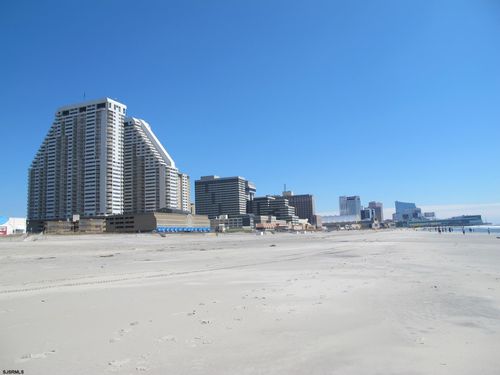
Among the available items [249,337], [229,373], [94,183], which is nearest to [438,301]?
[249,337]

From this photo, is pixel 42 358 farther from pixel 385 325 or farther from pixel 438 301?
pixel 438 301

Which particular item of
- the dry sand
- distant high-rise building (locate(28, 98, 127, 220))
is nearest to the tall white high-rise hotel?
distant high-rise building (locate(28, 98, 127, 220))

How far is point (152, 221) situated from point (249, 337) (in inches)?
6253

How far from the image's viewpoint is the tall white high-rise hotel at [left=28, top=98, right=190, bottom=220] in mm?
180250

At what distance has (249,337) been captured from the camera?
7.71 m

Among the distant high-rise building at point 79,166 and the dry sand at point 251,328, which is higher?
the distant high-rise building at point 79,166

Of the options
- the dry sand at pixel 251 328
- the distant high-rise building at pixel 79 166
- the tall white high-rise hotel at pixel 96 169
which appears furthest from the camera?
the tall white high-rise hotel at pixel 96 169

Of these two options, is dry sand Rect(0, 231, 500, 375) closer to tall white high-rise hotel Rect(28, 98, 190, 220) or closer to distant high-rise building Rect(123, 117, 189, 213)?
tall white high-rise hotel Rect(28, 98, 190, 220)

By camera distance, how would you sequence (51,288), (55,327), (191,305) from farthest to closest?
(51,288) → (191,305) → (55,327)

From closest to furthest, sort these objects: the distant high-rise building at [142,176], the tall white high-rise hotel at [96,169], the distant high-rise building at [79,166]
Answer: the distant high-rise building at [79,166] → the tall white high-rise hotel at [96,169] → the distant high-rise building at [142,176]

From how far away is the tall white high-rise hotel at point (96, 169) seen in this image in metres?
180

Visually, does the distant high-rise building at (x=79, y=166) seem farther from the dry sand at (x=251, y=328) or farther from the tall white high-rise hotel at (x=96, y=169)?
the dry sand at (x=251, y=328)

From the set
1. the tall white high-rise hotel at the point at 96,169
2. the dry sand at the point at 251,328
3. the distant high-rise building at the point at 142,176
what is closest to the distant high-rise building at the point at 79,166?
the tall white high-rise hotel at the point at 96,169

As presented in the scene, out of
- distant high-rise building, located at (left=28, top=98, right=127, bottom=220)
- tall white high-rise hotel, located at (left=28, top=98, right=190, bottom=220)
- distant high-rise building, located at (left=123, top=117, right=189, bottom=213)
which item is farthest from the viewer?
distant high-rise building, located at (left=123, top=117, right=189, bottom=213)
